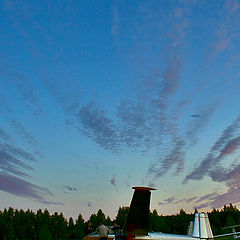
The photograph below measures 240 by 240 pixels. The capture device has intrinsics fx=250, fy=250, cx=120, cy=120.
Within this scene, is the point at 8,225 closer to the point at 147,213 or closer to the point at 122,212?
the point at 122,212

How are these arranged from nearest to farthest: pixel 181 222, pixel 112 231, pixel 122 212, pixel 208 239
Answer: pixel 112 231 → pixel 208 239 → pixel 122 212 → pixel 181 222

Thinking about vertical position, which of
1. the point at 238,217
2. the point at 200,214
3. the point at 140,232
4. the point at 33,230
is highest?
the point at 238,217

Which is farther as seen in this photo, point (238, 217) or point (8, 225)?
point (238, 217)

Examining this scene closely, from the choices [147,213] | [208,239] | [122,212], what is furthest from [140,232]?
[122,212]

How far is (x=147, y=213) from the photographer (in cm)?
1088

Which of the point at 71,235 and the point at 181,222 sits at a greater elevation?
the point at 181,222

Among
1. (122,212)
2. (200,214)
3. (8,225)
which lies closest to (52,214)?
(8,225)

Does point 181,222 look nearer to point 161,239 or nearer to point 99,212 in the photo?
point 99,212

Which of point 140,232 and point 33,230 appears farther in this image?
point 33,230

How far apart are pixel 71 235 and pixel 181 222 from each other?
170 ft

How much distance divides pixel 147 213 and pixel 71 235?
99.8 metres

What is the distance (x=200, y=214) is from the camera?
655 inches

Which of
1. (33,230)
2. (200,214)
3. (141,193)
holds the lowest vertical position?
(141,193)

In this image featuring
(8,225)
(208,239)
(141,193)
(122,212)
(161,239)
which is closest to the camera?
(141,193)
